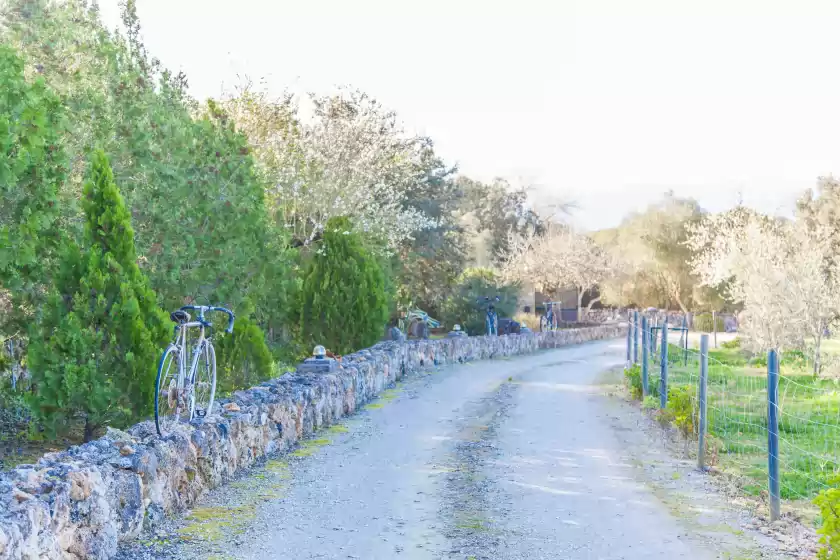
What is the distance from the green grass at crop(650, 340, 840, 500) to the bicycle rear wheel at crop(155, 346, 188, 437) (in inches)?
202

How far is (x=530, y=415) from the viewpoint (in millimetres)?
13195

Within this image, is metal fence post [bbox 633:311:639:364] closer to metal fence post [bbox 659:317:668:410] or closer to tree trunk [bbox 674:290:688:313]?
metal fence post [bbox 659:317:668:410]

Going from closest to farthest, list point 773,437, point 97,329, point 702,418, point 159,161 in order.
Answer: point 773,437, point 702,418, point 97,329, point 159,161

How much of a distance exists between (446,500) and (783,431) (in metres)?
7.33

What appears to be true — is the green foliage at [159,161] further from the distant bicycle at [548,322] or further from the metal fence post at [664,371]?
the distant bicycle at [548,322]

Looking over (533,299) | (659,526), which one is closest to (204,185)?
(659,526)

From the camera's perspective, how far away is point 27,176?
10.5m

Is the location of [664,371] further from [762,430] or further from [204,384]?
[204,384]

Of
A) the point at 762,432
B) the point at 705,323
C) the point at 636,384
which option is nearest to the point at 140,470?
the point at 762,432

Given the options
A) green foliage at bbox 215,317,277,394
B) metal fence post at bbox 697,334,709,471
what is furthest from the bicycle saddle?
green foliage at bbox 215,317,277,394

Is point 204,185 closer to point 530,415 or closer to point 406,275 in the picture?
point 530,415

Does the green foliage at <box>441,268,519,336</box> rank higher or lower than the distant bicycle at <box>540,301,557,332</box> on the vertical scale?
higher

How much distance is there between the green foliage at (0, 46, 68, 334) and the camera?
393 inches

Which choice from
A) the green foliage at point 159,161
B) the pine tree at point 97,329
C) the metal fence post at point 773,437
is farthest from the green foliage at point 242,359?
the metal fence post at point 773,437
